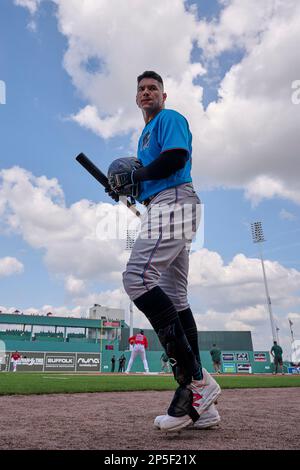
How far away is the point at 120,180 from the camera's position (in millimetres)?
2941

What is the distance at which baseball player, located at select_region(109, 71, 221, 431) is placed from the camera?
2.39m

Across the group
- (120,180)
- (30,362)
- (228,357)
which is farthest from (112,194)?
(228,357)

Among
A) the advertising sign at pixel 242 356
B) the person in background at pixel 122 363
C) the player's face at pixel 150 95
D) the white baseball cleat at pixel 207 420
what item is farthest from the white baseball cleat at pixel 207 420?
the advertising sign at pixel 242 356

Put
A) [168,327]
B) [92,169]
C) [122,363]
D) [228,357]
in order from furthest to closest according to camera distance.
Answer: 1. [228,357]
2. [122,363]
3. [92,169]
4. [168,327]

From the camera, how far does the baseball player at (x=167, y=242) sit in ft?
7.84

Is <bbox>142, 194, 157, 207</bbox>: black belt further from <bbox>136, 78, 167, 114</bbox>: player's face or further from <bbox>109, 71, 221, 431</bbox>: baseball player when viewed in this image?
<bbox>136, 78, 167, 114</bbox>: player's face

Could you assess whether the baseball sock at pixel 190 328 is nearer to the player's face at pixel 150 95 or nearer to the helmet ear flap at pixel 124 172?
the helmet ear flap at pixel 124 172

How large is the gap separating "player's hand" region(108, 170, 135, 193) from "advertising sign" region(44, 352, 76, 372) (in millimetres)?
26742

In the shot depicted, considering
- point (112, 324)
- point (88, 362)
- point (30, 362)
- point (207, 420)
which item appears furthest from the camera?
point (112, 324)

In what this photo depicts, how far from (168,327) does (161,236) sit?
2.04ft

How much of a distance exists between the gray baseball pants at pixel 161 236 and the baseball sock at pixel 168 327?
7cm

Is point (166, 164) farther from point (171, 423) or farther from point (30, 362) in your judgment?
point (30, 362)

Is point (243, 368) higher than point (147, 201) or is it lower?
lower

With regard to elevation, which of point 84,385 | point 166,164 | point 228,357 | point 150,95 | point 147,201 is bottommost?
point 84,385
